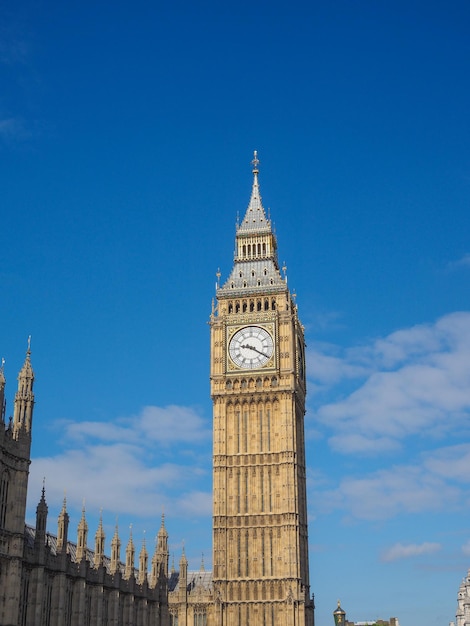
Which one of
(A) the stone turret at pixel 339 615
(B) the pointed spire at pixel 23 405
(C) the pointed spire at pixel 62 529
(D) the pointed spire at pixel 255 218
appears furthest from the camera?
(D) the pointed spire at pixel 255 218

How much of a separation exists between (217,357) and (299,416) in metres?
11.8

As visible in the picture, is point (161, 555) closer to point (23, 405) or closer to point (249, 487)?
point (249, 487)

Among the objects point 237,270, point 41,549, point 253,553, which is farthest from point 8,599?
point 237,270

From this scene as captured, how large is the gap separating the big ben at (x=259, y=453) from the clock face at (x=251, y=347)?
114 mm

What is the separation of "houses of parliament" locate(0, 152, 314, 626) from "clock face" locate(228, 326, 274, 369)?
115 mm

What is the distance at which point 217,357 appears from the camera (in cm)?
10700

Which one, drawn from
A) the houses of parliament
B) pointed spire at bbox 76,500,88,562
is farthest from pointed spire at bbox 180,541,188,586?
pointed spire at bbox 76,500,88,562

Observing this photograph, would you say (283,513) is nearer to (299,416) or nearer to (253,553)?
(253,553)

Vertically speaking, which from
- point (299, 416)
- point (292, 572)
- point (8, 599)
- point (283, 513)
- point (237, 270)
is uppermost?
point (237, 270)

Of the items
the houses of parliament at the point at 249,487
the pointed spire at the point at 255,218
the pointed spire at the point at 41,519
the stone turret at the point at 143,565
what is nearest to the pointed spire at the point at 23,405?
the pointed spire at the point at 41,519

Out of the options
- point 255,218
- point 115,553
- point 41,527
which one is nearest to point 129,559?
point 115,553

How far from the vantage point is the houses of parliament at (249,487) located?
311 ft

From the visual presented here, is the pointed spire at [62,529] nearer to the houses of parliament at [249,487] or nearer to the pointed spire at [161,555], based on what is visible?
the houses of parliament at [249,487]

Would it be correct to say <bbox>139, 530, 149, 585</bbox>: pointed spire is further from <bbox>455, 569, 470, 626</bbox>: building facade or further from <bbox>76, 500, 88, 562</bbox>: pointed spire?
<bbox>455, 569, 470, 626</bbox>: building facade
